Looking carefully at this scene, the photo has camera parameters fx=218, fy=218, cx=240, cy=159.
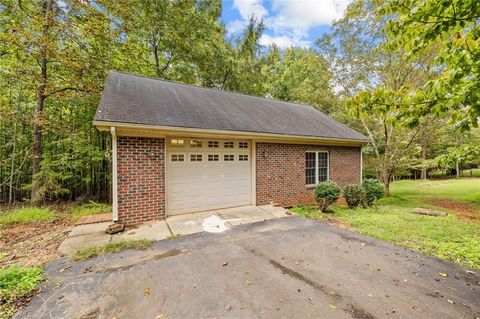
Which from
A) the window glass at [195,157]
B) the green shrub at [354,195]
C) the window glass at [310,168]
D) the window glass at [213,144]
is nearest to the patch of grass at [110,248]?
the window glass at [195,157]

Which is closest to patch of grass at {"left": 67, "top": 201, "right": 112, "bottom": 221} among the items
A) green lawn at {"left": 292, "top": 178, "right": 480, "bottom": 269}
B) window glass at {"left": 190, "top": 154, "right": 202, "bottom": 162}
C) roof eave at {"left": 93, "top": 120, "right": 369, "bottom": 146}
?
roof eave at {"left": 93, "top": 120, "right": 369, "bottom": 146}

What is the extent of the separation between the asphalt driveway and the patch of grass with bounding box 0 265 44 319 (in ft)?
0.56

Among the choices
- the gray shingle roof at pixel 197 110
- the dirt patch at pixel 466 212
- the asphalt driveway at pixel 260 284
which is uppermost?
the gray shingle roof at pixel 197 110

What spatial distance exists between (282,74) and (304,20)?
1133cm

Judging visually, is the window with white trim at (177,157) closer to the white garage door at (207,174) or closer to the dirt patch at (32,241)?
the white garage door at (207,174)

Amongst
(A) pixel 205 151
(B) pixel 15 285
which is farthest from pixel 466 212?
(B) pixel 15 285

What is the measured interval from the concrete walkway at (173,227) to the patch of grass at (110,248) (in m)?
0.17

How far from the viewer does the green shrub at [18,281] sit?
275cm

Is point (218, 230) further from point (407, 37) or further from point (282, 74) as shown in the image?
point (282, 74)

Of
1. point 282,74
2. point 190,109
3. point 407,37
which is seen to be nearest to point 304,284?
point 407,37

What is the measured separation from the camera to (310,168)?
8.68 metres

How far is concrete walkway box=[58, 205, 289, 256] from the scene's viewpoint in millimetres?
4469

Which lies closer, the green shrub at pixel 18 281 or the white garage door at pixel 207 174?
the green shrub at pixel 18 281

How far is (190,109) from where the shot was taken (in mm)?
7238
